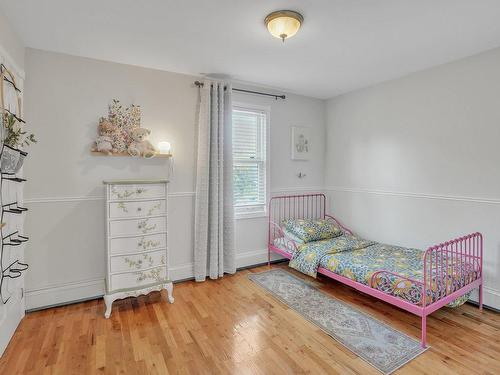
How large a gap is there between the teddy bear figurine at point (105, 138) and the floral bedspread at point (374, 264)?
2.39 m

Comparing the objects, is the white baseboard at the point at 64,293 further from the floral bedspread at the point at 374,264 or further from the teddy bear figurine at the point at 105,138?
the floral bedspread at the point at 374,264

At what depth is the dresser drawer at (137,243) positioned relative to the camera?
8.69 ft

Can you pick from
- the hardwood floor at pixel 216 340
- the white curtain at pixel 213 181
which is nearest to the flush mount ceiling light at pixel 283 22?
the white curtain at pixel 213 181

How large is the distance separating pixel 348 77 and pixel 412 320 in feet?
8.75

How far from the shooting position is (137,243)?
2.74 metres

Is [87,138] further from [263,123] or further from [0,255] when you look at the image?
[263,123]

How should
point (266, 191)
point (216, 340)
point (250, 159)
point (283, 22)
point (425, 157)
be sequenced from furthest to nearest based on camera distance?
point (266, 191), point (250, 159), point (425, 157), point (216, 340), point (283, 22)

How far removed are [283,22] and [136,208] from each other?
202 cm

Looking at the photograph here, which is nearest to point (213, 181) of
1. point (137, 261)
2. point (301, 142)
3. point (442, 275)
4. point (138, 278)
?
point (137, 261)

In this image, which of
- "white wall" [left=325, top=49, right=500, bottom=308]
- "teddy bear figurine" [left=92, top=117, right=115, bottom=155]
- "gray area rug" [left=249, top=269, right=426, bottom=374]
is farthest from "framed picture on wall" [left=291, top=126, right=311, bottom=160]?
"teddy bear figurine" [left=92, top=117, right=115, bottom=155]

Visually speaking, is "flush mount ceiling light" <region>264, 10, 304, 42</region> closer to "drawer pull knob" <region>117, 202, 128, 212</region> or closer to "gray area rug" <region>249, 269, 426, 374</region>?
"drawer pull knob" <region>117, 202, 128, 212</region>

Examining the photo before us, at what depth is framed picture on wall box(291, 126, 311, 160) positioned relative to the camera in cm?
417

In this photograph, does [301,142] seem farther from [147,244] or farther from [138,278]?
[138,278]

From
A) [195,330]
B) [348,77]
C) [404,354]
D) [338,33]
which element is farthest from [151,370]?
[348,77]
